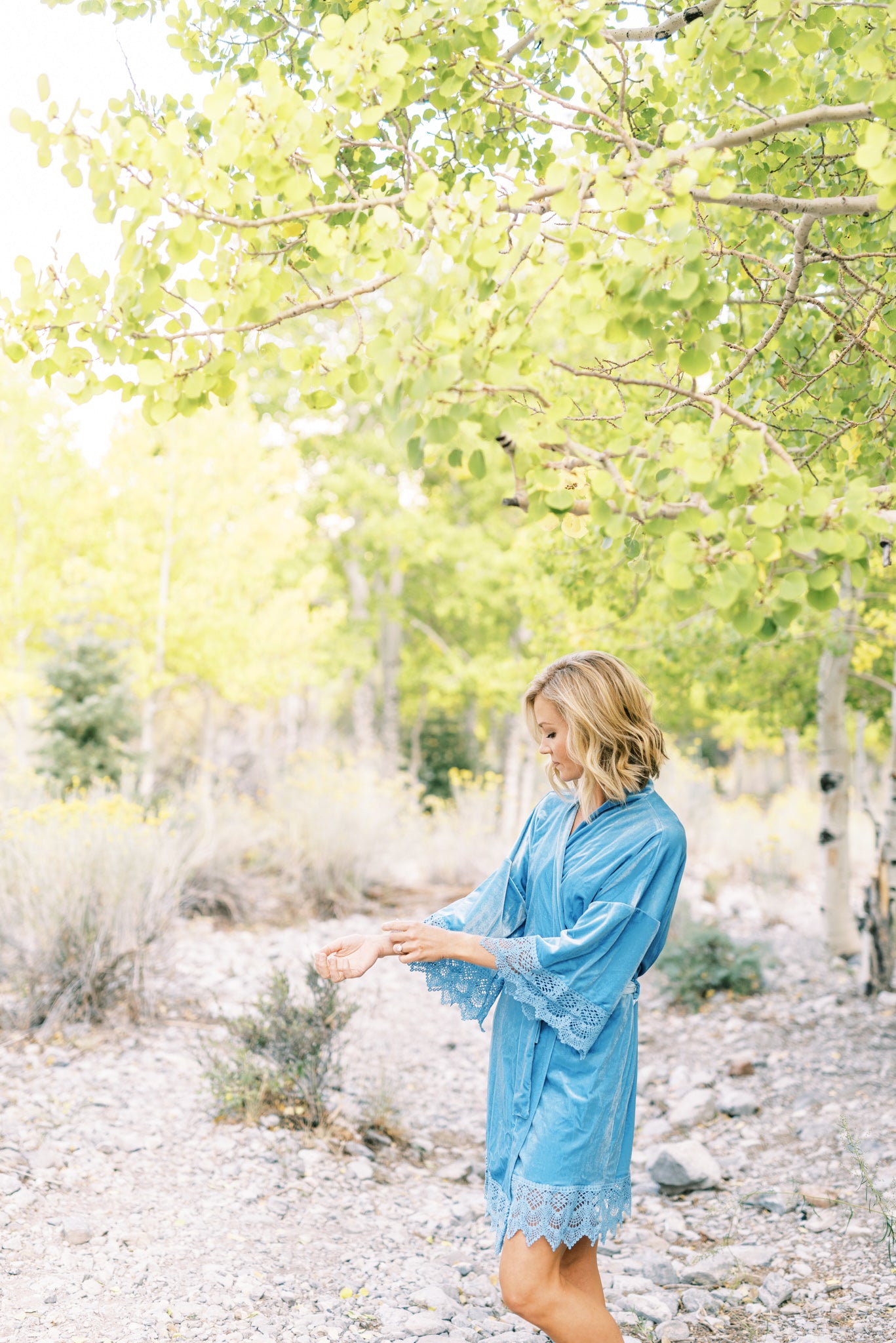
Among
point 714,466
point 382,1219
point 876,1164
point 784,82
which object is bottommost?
point 382,1219

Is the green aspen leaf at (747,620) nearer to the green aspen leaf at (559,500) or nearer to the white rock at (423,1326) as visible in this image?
the green aspen leaf at (559,500)

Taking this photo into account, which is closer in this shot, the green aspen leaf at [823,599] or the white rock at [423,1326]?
the green aspen leaf at [823,599]

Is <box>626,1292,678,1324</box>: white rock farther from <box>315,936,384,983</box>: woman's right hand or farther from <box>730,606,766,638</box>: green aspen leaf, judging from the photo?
<box>730,606,766,638</box>: green aspen leaf

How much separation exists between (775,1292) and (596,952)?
5.18ft

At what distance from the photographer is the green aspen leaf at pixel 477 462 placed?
167 centimetres

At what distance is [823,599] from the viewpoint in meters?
1.66

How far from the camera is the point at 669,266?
1758 millimetres

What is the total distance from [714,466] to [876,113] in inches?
33.1

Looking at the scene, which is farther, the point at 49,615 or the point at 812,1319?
the point at 49,615

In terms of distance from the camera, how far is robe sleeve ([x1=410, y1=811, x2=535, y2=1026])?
251 cm

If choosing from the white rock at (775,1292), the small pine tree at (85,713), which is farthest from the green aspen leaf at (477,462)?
the small pine tree at (85,713)

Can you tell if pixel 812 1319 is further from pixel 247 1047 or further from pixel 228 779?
pixel 228 779

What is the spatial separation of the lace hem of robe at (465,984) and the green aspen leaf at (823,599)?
1.29 metres

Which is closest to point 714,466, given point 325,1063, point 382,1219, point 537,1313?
point 537,1313
